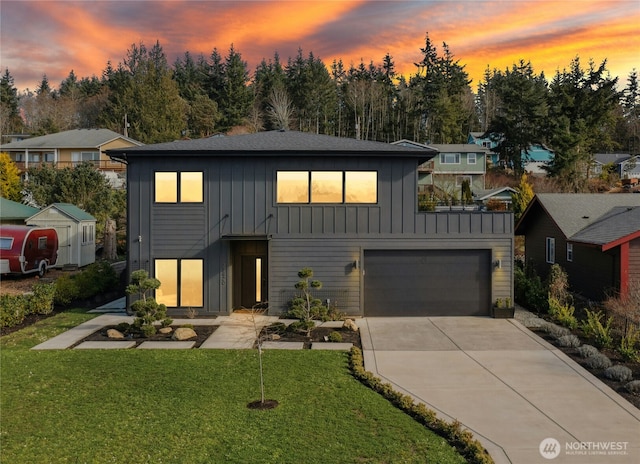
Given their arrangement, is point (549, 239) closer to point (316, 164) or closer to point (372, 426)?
point (316, 164)

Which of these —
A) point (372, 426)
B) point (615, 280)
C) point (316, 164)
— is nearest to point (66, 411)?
point (372, 426)

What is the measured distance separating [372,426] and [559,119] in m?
45.1

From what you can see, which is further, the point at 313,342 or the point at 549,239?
the point at 549,239

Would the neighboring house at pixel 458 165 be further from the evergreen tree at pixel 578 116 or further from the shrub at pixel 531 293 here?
the shrub at pixel 531 293

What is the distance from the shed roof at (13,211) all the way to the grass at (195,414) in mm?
20353

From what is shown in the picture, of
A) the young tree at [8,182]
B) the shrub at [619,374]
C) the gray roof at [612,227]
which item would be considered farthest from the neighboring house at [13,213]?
the shrub at [619,374]

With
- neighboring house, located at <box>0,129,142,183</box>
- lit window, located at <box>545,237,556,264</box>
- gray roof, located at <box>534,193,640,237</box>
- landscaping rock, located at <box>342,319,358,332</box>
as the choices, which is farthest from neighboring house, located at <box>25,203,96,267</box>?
lit window, located at <box>545,237,556,264</box>

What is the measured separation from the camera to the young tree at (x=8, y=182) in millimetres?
35969

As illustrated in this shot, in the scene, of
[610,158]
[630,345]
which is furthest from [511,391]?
[610,158]

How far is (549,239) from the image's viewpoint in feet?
70.4

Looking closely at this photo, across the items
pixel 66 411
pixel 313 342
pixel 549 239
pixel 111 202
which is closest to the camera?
pixel 66 411

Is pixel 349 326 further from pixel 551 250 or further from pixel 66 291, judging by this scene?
pixel 551 250

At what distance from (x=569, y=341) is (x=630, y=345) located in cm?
140

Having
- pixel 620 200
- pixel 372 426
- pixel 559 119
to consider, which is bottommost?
pixel 372 426
